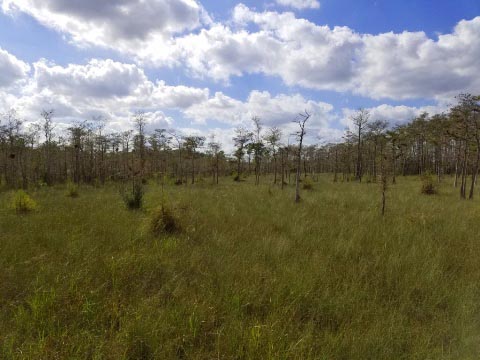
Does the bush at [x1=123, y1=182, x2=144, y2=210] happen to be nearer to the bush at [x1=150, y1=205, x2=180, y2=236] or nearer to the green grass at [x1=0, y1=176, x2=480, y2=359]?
the green grass at [x1=0, y1=176, x2=480, y2=359]

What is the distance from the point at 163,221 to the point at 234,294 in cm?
397

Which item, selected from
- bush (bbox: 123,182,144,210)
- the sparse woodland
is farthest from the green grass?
bush (bbox: 123,182,144,210)

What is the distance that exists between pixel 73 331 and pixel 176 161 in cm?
5876

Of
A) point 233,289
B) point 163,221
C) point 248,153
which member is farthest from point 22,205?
point 248,153

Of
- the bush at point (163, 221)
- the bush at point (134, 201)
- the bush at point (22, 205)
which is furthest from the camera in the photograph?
the bush at point (134, 201)

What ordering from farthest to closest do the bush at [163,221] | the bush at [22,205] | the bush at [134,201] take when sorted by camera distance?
the bush at [134,201] < the bush at [22,205] < the bush at [163,221]

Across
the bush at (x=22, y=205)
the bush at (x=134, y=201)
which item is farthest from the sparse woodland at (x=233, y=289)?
the bush at (x=134, y=201)

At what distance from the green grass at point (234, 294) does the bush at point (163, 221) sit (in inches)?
10.3

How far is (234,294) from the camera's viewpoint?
13.0ft

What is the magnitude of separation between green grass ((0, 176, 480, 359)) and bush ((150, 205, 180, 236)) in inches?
10.3

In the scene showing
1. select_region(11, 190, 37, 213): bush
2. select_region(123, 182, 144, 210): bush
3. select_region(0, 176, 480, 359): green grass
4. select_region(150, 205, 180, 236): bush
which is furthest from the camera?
select_region(123, 182, 144, 210): bush

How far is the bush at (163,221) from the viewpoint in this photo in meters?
7.19

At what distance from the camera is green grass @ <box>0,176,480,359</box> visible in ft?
9.70

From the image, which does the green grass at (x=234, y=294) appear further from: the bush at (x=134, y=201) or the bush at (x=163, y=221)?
the bush at (x=134, y=201)
